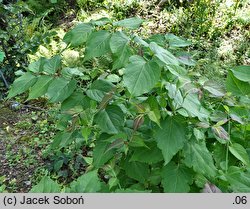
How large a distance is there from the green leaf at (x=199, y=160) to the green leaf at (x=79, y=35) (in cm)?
58

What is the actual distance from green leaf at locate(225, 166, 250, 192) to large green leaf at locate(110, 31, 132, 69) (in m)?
0.56

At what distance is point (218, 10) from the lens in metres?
5.26

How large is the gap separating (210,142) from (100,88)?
1.76 ft

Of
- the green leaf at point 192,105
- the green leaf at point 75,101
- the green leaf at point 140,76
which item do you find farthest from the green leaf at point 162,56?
the green leaf at point 75,101

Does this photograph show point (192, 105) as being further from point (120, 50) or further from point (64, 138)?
point (64, 138)

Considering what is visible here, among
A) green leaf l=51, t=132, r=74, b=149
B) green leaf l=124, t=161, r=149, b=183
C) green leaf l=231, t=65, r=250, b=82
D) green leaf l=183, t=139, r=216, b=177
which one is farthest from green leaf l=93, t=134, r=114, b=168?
green leaf l=231, t=65, r=250, b=82

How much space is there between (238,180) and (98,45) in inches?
28.1

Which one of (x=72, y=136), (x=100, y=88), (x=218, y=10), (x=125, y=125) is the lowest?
(x=218, y=10)

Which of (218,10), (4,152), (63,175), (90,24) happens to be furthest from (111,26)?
(218,10)

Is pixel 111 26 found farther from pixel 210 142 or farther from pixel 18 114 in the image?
pixel 18 114

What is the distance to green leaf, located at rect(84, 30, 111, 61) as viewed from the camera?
53.2 inches

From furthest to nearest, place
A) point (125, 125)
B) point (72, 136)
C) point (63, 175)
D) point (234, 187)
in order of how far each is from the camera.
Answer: point (63, 175) < point (72, 136) < point (125, 125) < point (234, 187)

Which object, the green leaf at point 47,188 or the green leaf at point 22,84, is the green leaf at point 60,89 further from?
the green leaf at point 47,188

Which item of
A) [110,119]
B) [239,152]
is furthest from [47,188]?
[239,152]
